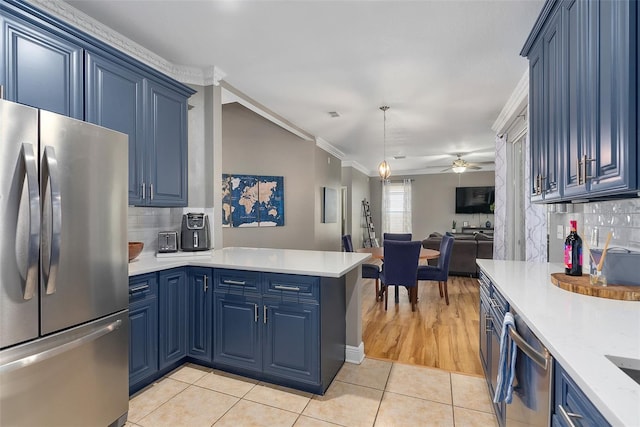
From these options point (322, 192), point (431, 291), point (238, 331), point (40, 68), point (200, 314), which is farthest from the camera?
point (322, 192)

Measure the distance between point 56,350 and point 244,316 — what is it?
1.06m

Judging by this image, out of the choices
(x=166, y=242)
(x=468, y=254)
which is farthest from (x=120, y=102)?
(x=468, y=254)

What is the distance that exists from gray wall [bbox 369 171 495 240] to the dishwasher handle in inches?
335

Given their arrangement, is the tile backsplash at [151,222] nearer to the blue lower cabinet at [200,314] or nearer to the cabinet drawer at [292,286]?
the blue lower cabinet at [200,314]

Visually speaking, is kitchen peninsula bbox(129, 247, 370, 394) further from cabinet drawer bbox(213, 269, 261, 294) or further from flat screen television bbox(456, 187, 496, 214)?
flat screen television bbox(456, 187, 496, 214)

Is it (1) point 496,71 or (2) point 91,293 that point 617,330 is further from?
(1) point 496,71

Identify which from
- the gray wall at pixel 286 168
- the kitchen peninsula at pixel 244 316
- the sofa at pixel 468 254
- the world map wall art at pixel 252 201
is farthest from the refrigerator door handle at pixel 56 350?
the sofa at pixel 468 254

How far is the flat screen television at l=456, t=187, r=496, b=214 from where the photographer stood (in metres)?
8.68

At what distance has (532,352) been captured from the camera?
109 cm

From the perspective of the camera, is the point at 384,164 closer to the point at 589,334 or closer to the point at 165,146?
the point at 165,146

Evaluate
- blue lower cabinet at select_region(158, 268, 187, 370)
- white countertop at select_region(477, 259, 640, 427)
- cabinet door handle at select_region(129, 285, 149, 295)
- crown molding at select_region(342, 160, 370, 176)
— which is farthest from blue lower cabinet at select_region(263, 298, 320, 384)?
crown molding at select_region(342, 160, 370, 176)

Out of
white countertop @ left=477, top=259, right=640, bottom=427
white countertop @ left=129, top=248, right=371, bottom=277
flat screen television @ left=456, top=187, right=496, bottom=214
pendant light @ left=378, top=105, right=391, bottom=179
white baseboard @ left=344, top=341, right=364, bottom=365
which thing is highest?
pendant light @ left=378, top=105, right=391, bottom=179

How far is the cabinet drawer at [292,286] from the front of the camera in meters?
2.06

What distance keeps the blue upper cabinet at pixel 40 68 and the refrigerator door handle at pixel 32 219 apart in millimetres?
704
